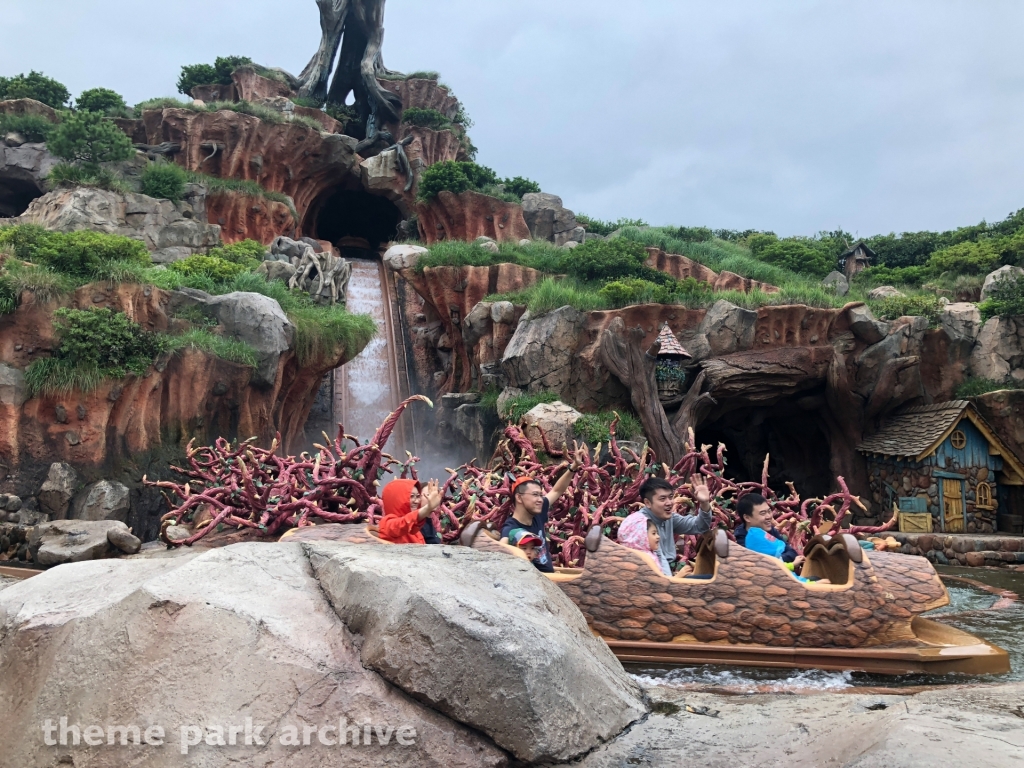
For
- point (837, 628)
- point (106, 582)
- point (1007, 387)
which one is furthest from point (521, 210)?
point (106, 582)

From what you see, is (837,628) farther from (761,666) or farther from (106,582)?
(106,582)

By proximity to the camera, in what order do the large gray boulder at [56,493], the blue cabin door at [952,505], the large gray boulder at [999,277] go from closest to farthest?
the large gray boulder at [56,493] < the blue cabin door at [952,505] < the large gray boulder at [999,277]

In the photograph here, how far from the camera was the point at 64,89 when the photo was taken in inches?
930

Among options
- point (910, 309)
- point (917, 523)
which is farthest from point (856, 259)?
point (917, 523)

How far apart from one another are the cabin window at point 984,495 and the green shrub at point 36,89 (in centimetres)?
2639

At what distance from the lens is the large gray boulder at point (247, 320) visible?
11883mm

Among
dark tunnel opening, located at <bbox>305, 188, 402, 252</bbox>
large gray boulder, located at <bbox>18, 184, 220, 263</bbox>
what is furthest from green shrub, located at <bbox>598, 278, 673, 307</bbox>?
dark tunnel opening, located at <bbox>305, 188, 402, 252</bbox>

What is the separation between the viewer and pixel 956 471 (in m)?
13.2

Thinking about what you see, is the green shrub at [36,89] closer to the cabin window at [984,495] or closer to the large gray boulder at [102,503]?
the large gray boulder at [102,503]

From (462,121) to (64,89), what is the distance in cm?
1376

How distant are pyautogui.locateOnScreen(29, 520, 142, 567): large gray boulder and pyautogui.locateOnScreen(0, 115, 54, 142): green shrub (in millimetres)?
15996

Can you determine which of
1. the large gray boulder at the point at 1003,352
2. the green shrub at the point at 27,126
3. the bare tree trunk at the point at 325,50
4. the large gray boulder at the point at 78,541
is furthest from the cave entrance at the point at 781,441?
the bare tree trunk at the point at 325,50

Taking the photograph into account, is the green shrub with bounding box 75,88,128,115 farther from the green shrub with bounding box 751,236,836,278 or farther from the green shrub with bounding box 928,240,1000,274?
the green shrub with bounding box 928,240,1000,274

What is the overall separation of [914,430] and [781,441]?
12.6ft
